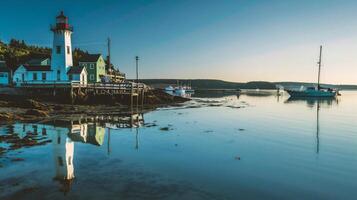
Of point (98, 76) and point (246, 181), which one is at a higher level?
point (98, 76)

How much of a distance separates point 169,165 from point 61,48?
36452mm

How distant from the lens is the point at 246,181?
1070 centimetres

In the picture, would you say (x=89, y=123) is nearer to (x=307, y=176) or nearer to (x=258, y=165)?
(x=258, y=165)

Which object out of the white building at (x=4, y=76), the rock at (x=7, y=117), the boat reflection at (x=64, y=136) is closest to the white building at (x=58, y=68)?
the white building at (x=4, y=76)

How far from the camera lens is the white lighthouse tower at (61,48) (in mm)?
41844

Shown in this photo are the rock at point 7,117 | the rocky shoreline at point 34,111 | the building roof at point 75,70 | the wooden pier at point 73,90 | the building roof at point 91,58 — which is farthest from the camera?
the building roof at point 91,58

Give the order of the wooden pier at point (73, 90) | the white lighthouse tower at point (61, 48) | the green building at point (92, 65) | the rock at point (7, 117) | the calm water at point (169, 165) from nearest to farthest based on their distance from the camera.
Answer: the calm water at point (169, 165) → the rock at point (7, 117) → the wooden pier at point (73, 90) → the white lighthouse tower at point (61, 48) → the green building at point (92, 65)

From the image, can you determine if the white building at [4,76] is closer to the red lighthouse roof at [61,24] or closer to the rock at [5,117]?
the red lighthouse roof at [61,24]

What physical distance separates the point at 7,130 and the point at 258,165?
664 inches

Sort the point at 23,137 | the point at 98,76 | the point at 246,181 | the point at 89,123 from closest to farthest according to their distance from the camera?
the point at 246,181
the point at 23,137
the point at 89,123
the point at 98,76

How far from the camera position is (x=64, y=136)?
18.1 metres

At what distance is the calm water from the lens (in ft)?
31.0

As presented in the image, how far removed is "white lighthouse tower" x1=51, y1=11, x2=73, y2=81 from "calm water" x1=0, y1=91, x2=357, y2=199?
24.3 metres

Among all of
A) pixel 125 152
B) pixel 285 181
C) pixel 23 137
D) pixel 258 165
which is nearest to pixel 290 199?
pixel 285 181
